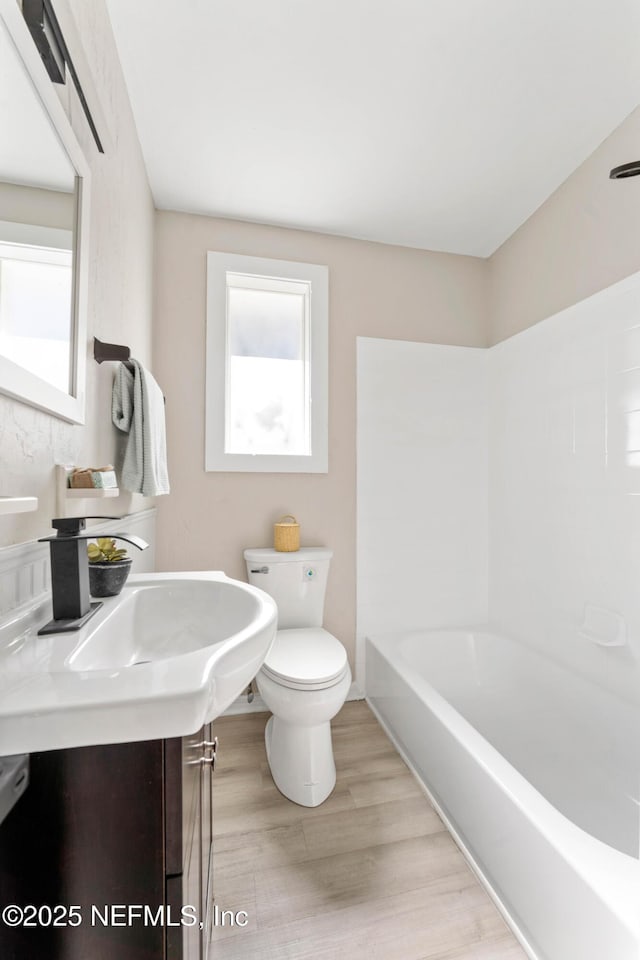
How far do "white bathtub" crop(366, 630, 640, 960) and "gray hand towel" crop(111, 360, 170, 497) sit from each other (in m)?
1.31

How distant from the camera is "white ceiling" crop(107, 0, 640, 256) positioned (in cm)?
132

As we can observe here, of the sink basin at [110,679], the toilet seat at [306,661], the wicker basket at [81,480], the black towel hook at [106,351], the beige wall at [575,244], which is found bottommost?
the toilet seat at [306,661]

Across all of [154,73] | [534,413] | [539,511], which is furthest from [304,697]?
[154,73]

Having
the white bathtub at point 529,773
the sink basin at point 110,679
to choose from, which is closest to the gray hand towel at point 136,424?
the sink basin at point 110,679

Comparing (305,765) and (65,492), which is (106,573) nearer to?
(65,492)

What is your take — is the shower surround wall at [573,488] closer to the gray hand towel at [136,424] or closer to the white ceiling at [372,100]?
the white ceiling at [372,100]

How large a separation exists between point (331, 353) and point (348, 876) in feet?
6.96

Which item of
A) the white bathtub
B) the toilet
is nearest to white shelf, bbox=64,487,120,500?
the toilet

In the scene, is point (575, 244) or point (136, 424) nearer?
point (136, 424)

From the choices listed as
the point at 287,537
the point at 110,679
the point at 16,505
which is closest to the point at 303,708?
the point at 287,537

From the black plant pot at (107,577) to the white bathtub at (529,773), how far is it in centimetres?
114

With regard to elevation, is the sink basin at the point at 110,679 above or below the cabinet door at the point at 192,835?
above

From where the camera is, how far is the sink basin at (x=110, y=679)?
446mm

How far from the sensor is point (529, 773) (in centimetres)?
163
